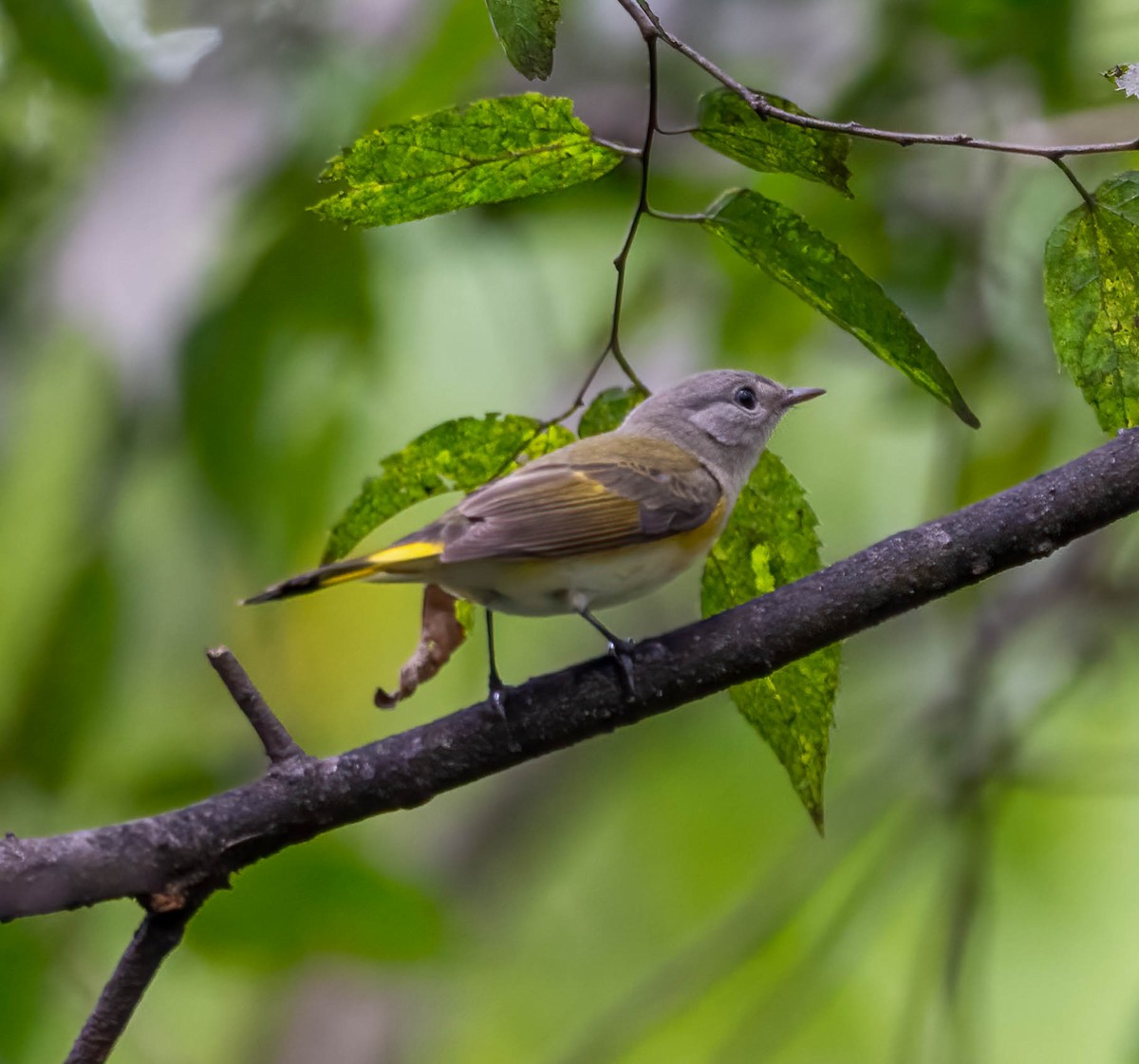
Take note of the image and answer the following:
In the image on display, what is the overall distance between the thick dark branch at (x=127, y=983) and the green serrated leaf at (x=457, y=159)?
796mm

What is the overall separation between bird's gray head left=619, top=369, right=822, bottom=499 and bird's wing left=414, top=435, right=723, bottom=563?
333 mm

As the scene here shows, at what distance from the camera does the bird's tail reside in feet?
5.00

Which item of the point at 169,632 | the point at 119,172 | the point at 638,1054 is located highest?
the point at 119,172

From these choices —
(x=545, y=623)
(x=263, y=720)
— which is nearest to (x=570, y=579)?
(x=263, y=720)

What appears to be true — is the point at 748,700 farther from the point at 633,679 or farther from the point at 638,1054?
the point at 638,1054

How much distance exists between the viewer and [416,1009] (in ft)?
11.9

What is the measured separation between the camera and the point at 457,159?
1.37 metres

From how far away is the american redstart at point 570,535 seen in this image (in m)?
1.75

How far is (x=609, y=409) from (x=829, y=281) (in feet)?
1.46

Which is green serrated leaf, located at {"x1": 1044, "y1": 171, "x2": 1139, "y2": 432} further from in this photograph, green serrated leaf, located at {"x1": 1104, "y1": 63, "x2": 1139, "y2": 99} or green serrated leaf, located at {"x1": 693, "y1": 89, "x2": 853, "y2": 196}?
green serrated leaf, located at {"x1": 693, "y1": 89, "x2": 853, "y2": 196}

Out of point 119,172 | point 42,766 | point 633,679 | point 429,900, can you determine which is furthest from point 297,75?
point 633,679

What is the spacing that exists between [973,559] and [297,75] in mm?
2235

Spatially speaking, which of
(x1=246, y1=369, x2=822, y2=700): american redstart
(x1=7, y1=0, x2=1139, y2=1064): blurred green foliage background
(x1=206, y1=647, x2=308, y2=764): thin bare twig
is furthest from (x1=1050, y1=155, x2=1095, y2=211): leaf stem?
(x1=7, y1=0, x2=1139, y2=1064): blurred green foliage background

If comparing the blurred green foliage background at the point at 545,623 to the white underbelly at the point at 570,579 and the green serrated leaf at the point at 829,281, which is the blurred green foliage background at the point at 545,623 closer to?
the white underbelly at the point at 570,579
